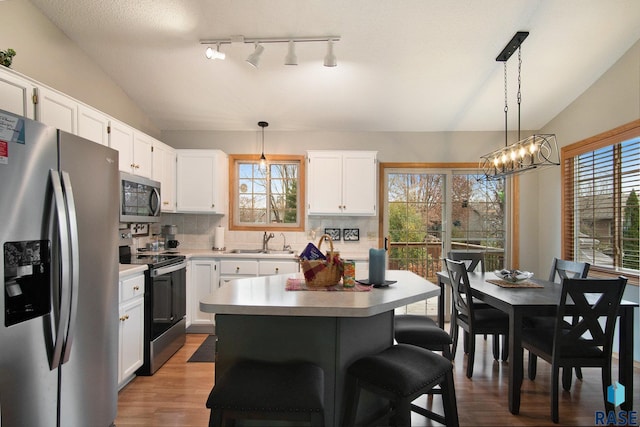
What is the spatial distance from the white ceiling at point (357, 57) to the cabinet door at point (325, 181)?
20.4 inches

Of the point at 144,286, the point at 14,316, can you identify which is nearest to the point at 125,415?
the point at 144,286

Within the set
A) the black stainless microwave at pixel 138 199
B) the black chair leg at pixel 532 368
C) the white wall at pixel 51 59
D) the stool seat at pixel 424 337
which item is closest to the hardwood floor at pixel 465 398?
the black chair leg at pixel 532 368

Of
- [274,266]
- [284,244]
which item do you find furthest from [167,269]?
[284,244]

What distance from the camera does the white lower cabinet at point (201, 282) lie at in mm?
3820

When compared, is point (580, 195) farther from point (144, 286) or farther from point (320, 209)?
point (144, 286)

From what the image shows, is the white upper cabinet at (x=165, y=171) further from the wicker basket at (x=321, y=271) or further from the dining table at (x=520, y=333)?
the dining table at (x=520, y=333)

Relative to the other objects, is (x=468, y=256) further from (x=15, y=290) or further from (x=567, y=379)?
(x=15, y=290)

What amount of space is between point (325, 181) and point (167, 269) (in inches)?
80.2

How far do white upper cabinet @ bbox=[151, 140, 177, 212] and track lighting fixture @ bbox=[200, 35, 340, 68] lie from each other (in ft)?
4.43

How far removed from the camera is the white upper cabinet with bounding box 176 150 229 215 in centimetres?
414

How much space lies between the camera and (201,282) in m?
3.84

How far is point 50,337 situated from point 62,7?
261 centimetres

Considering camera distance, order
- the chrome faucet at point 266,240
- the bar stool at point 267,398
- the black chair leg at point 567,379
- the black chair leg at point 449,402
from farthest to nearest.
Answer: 1. the chrome faucet at point 266,240
2. the black chair leg at point 567,379
3. the black chair leg at point 449,402
4. the bar stool at point 267,398

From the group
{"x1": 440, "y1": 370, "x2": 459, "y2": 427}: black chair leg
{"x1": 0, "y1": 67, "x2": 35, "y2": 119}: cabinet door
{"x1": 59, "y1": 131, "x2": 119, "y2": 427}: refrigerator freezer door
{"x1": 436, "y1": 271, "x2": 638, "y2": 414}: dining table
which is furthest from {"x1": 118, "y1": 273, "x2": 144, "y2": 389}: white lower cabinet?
{"x1": 436, "y1": 271, "x2": 638, "y2": 414}: dining table
